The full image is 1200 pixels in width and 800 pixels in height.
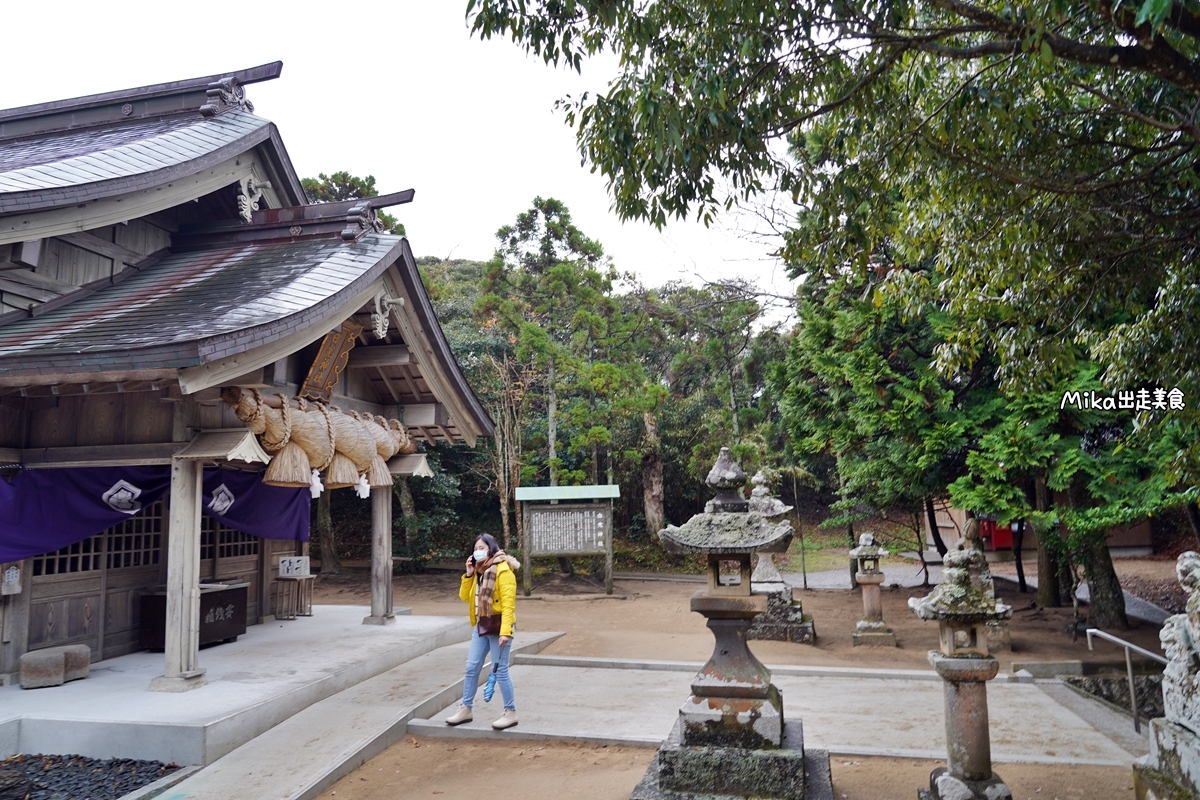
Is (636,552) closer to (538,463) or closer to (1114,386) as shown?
(538,463)

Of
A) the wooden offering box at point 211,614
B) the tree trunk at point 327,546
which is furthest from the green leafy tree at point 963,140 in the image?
the tree trunk at point 327,546

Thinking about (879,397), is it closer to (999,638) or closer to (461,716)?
(999,638)

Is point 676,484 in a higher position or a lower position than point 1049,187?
lower

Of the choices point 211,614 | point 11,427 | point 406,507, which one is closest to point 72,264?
point 11,427

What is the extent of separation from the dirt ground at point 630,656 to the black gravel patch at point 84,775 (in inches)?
61.1

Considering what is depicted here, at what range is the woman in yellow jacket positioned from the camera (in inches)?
267

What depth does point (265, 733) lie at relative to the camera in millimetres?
6629

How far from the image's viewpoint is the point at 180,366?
20.1 feet

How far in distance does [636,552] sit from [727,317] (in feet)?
25.8

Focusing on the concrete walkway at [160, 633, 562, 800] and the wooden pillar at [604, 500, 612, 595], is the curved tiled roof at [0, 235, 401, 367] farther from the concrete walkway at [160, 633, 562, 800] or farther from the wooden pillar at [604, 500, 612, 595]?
the wooden pillar at [604, 500, 612, 595]

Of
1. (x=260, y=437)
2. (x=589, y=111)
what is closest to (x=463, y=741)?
(x=260, y=437)

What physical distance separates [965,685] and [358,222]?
8.30 m

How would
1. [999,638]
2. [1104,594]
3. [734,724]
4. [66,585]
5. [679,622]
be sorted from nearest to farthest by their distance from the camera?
[734,724] < [66,585] < [999,638] < [1104,594] < [679,622]

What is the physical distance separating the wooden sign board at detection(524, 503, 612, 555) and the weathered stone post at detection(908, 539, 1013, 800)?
Result: 11.1 metres
